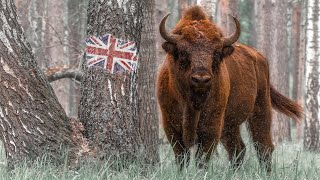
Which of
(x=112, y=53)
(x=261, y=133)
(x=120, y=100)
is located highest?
(x=112, y=53)

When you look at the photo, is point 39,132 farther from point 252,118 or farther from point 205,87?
point 252,118

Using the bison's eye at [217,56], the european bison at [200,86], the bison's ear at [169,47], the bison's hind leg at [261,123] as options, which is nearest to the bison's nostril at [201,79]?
the european bison at [200,86]

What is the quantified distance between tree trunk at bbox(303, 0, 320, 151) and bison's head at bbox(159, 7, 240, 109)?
7918mm

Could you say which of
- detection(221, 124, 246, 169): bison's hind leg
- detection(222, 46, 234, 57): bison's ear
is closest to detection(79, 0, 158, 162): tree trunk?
detection(222, 46, 234, 57): bison's ear

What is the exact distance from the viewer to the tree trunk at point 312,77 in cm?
1480

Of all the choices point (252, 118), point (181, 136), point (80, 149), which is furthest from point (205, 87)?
point (252, 118)

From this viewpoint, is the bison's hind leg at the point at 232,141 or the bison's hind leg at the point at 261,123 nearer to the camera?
the bison's hind leg at the point at 232,141

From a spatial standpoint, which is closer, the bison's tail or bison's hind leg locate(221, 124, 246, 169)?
bison's hind leg locate(221, 124, 246, 169)

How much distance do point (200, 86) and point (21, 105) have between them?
6.00 ft

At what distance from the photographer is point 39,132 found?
244 inches

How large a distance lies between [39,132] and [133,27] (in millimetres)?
1383

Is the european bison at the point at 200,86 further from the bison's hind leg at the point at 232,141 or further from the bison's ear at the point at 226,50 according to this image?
the bison's hind leg at the point at 232,141

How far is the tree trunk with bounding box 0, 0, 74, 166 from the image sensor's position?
6.15 metres

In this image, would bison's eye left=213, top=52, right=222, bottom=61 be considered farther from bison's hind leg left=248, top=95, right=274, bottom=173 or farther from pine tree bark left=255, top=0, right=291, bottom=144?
pine tree bark left=255, top=0, right=291, bottom=144
